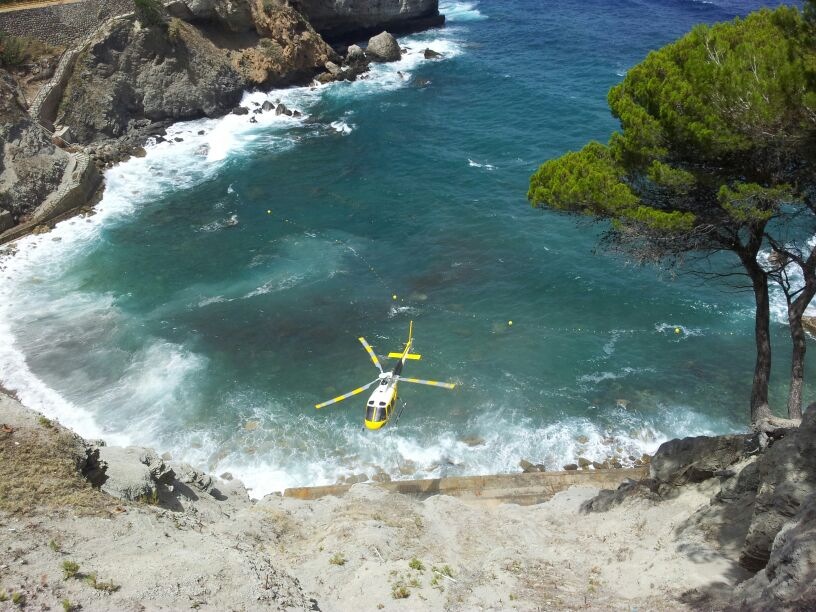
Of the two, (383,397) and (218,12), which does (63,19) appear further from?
(383,397)

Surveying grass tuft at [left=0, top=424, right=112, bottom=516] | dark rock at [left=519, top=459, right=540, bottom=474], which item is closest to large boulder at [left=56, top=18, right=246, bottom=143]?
grass tuft at [left=0, top=424, right=112, bottom=516]

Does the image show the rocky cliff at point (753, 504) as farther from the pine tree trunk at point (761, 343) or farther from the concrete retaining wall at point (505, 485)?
the concrete retaining wall at point (505, 485)

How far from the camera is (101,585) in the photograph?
11.9 metres

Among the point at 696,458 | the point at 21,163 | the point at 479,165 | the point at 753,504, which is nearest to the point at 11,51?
the point at 21,163

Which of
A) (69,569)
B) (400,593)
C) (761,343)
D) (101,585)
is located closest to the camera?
(101,585)

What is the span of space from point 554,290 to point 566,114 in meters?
24.8

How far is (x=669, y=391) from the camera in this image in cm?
3003

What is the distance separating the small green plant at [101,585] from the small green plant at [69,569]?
0.88 feet

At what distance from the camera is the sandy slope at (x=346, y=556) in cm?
1246

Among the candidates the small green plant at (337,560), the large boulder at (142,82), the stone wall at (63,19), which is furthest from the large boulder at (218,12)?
the small green plant at (337,560)

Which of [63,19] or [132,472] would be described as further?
[63,19]

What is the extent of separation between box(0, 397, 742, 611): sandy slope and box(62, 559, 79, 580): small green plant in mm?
112

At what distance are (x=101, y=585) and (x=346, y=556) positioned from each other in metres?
5.80

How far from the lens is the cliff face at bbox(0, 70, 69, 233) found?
41.5 metres
